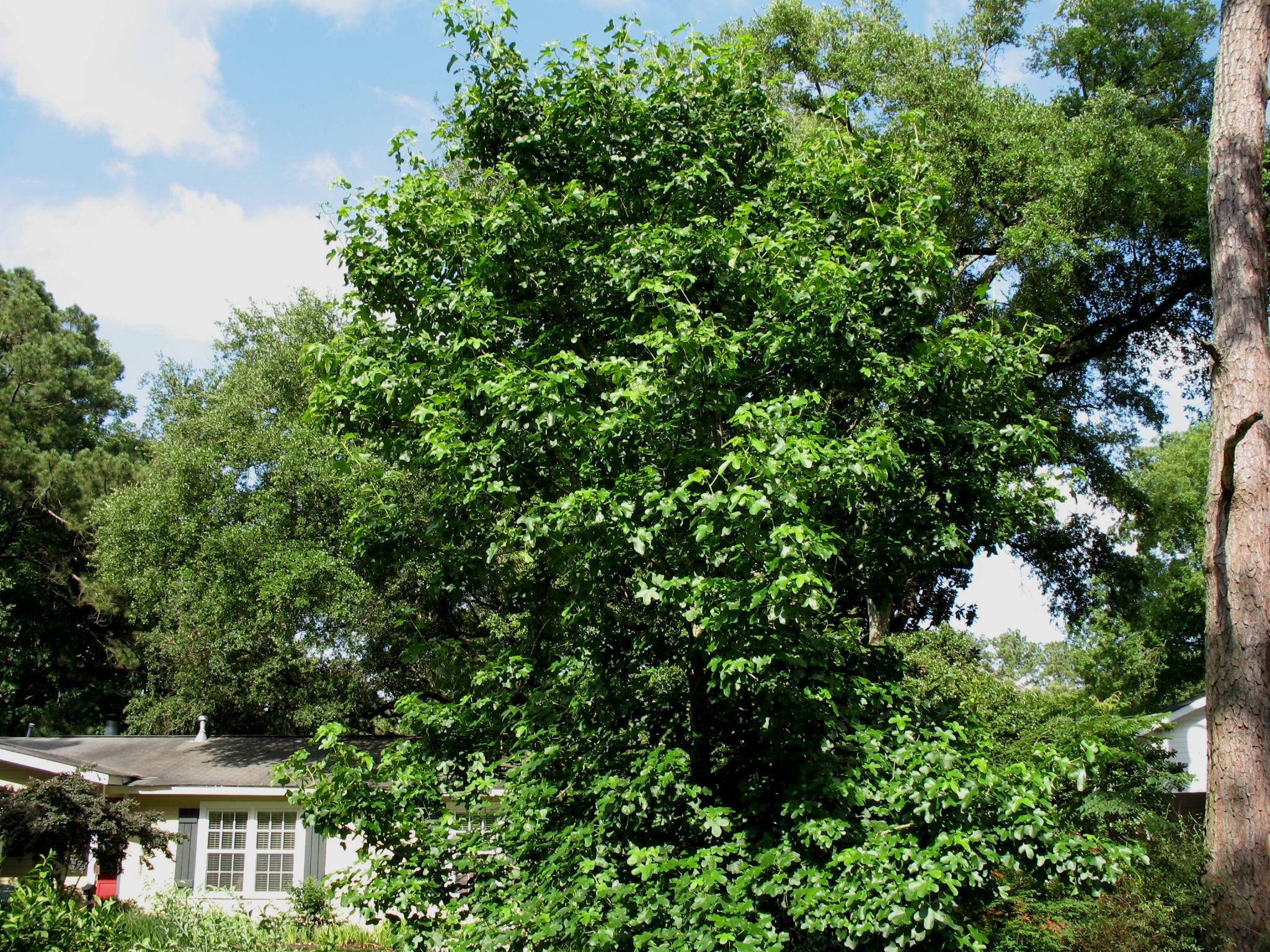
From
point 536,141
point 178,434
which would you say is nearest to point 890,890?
point 536,141

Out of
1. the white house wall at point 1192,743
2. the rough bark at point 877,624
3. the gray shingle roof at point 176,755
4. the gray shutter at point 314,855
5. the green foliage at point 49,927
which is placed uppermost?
the rough bark at point 877,624

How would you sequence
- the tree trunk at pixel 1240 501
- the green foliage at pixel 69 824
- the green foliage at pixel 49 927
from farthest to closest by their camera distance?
1. the green foliage at pixel 69 824
2. the green foliage at pixel 49 927
3. the tree trunk at pixel 1240 501

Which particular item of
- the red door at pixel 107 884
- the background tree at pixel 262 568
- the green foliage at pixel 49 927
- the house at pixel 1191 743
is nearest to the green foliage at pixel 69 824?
the red door at pixel 107 884

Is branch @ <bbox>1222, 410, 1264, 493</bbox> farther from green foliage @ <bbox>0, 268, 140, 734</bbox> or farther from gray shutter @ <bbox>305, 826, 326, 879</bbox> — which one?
green foliage @ <bbox>0, 268, 140, 734</bbox>

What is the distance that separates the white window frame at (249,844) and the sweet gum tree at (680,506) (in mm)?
10476

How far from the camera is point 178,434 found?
19.9 m

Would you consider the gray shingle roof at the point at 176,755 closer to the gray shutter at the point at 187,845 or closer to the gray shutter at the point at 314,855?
the gray shutter at the point at 187,845

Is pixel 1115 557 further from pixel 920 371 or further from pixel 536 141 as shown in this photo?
pixel 536 141

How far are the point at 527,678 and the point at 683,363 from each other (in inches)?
113

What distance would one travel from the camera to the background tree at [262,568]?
17062mm

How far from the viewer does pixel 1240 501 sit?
8.50 metres

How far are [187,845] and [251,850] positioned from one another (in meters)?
1.17

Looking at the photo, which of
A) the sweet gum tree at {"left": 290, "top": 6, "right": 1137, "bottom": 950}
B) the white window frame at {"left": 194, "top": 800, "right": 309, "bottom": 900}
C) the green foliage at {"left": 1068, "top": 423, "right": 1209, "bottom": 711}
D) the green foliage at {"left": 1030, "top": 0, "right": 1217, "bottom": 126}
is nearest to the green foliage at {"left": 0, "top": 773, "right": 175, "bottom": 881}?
the white window frame at {"left": 194, "top": 800, "right": 309, "bottom": 900}

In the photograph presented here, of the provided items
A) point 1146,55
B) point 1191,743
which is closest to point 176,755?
point 1191,743
